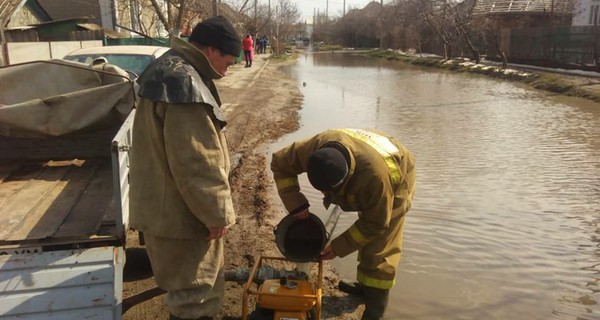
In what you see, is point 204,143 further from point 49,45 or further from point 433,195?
point 49,45

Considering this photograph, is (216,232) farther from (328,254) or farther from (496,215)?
(496,215)

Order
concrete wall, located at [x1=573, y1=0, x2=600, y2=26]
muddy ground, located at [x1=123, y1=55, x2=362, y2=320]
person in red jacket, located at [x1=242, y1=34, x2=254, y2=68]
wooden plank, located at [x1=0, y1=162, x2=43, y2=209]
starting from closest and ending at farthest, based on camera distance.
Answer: muddy ground, located at [x1=123, y1=55, x2=362, y2=320] < wooden plank, located at [x1=0, y1=162, x2=43, y2=209] < person in red jacket, located at [x1=242, y1=34, x2=254, y2=68] < concrete wall, located at [x1=573, y1=0, x2=600, y2=26]

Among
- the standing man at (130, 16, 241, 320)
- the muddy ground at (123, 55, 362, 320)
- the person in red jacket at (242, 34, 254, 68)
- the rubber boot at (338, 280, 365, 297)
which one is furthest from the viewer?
the person in red jacket at (242, 34, 254, 68)

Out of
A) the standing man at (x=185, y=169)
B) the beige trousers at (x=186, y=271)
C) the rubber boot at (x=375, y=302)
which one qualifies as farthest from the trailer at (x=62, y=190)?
the rubber boot at (x=375, y=302)

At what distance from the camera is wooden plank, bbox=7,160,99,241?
3555mm

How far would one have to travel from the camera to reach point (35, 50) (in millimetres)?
14430

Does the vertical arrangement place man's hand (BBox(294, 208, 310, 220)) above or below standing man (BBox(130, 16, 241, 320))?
below

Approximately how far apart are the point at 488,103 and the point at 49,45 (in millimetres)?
13107

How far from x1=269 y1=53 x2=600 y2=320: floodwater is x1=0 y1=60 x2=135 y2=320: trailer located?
2.16 m

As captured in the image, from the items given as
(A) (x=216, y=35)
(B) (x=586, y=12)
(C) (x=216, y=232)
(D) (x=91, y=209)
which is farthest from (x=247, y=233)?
(B) (x=586, y=12)

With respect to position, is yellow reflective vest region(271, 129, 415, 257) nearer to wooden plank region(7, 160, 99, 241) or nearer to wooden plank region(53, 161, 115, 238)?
wooden plank region(53, 161, 115, 238)

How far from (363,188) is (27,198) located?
2.77 m

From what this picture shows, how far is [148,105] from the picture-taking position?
→ 8.41ft

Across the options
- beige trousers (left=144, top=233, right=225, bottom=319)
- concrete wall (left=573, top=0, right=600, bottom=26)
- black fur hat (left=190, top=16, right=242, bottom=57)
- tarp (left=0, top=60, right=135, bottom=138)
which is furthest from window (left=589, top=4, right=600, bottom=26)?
beige trousers (left=144, top=233, right=225, bottom=319)
